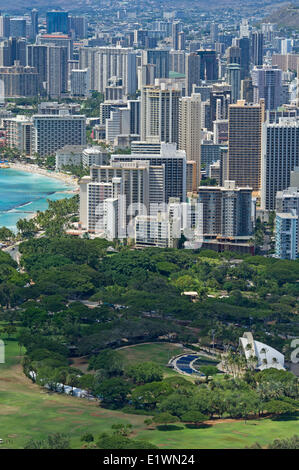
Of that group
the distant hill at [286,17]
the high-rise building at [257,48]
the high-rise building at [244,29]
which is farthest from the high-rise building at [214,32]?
the high-rise building at [257,48]

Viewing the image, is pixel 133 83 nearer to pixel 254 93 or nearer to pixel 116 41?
pixel 254 93

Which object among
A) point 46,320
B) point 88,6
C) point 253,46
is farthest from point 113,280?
point 88,6

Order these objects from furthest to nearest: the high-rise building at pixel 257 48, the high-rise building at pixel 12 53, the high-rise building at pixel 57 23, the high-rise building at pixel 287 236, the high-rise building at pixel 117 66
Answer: the high-rise building at pixel 57 23 < the high-rise building at pixel 257 48 < the high-rise building at pixel 12 53 < the high-rise building at pixel 117 66 < the high-rise building at pixel 287 236

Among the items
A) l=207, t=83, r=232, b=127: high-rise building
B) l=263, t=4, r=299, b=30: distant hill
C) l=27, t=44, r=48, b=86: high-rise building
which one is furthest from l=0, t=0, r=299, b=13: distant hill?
l=207, t=83, r=232, b=127: high-rise building

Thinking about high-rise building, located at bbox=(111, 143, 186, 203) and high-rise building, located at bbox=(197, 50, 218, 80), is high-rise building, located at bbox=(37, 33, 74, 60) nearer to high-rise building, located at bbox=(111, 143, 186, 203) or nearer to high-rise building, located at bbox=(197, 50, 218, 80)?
high-rise building, located at bbox=(197, 50, 218, 80)

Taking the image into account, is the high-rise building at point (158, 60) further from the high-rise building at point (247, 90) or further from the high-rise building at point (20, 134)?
the high-rise building at point (20, 134)

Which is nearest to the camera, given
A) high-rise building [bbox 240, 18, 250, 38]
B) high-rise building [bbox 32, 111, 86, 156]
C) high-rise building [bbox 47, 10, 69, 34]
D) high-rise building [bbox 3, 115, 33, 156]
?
high-rise building [bbox 32, 111, 86, 156]

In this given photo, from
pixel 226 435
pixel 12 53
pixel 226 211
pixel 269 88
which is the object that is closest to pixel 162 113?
pixel 226 211
